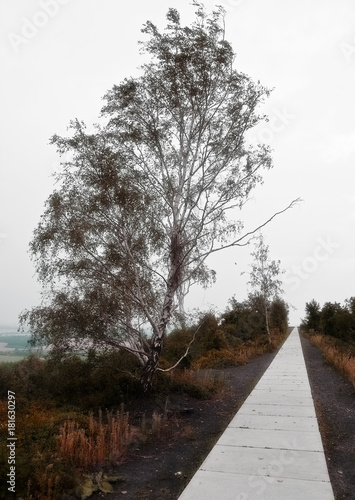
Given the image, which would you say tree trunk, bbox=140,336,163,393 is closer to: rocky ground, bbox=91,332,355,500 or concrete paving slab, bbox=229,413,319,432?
rocky ground, bbox=91,332,355,500

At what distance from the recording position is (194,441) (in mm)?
6719

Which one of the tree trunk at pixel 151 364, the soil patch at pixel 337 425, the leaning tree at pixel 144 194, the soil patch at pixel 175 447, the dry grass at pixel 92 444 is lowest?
the soil patch at pixel 337 425

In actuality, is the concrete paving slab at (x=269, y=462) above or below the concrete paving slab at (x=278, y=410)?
above

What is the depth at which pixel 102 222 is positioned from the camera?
9102 mm

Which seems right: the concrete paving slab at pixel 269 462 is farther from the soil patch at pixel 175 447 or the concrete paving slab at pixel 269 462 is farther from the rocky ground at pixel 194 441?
the soil patch at pixel 175 447

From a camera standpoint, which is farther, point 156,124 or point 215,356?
point 215,356

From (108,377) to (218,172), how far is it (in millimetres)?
5703

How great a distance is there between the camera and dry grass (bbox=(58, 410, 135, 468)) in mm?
5336

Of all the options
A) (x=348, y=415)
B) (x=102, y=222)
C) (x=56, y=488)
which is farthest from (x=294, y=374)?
(x=56, y=488)

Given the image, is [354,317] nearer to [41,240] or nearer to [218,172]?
[218,172]

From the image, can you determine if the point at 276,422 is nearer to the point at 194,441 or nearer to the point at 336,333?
the point at 194,441

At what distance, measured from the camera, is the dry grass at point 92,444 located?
5.34 m

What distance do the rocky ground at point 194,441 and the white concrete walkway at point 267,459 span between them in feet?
0.77

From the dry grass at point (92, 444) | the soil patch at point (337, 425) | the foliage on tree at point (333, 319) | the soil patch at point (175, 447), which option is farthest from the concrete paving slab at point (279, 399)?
the foliage on tree at point (333, 319)
